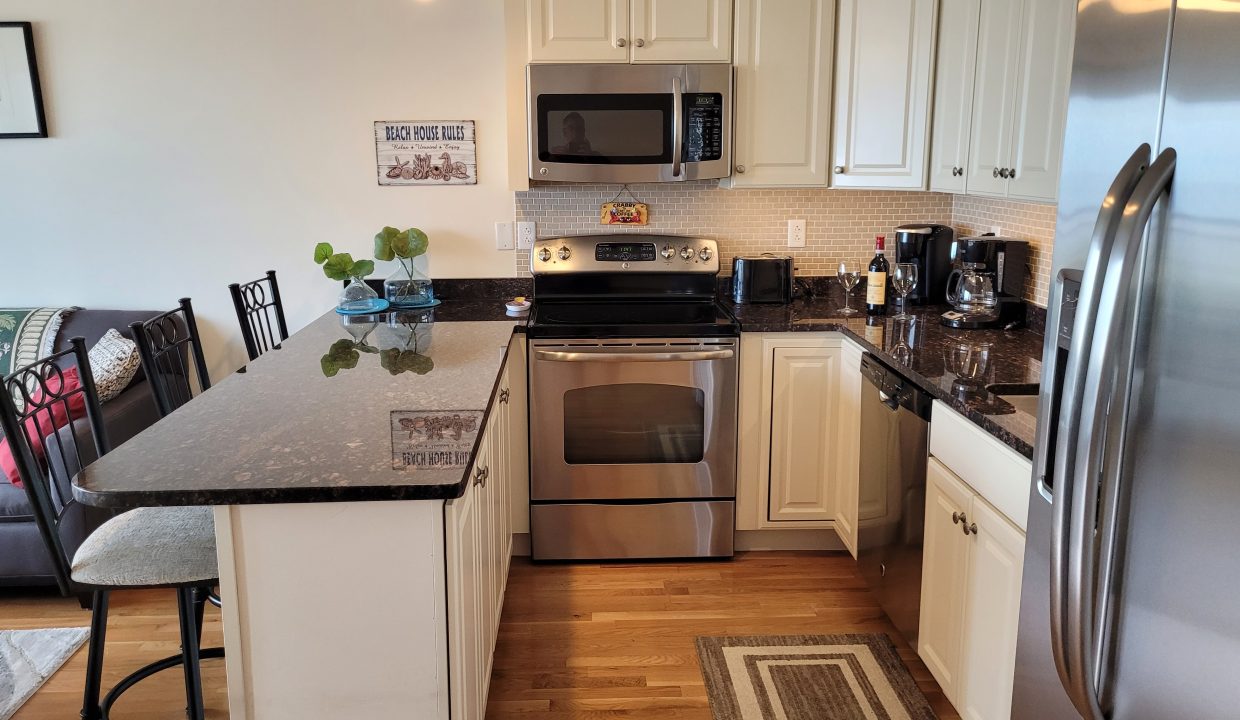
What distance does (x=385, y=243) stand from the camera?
140 inches

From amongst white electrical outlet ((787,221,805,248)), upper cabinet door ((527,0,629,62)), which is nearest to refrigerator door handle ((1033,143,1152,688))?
upper cabinet door ((527,0,629,62))

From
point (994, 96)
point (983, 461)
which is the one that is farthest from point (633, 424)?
point (994, 96)

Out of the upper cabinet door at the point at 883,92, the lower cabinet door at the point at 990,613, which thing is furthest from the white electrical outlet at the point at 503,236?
the lower cabinet door at the point at 990,613

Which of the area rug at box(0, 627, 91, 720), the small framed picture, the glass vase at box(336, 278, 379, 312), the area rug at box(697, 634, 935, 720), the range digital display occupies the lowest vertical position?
the area rug at box(697, 634, 935, 720)

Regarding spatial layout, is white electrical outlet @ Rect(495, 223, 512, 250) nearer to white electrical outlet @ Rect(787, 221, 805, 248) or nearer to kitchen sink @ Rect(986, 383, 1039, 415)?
white electrical outlet @ Rect(787, 221, 805, 248)

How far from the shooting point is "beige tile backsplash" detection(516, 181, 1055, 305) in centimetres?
368

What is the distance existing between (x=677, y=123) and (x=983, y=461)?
1.74 meters

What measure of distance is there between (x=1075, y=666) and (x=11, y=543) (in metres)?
3.08

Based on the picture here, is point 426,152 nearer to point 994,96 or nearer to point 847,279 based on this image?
point 847,279

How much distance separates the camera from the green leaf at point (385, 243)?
3561 mm

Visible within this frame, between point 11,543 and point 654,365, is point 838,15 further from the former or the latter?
point 11,543

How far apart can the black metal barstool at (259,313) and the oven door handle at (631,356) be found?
0.94 meters

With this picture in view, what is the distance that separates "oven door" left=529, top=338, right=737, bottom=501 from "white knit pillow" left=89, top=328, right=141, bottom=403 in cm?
153

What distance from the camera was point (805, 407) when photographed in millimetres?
3268
